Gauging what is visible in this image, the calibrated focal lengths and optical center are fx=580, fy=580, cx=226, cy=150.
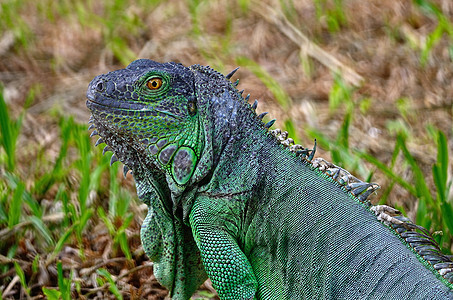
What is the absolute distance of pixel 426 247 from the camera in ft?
8.50

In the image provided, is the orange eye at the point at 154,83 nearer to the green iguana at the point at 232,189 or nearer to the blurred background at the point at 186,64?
the green iguana at the point at 232,189

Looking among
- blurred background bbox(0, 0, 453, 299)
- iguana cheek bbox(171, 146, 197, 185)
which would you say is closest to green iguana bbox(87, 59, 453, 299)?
iguana cheek bbox(171, 146, 197, 185)

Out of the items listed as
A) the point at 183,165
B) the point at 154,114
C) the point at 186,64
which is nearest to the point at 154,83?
the point at 154,114

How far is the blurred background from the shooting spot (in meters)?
4.05

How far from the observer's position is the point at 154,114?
2.92 meters

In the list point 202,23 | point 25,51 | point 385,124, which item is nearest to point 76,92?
point 25,51

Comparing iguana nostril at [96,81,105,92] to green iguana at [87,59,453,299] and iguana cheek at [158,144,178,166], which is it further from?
iguana cheek at [158,144,178,166]

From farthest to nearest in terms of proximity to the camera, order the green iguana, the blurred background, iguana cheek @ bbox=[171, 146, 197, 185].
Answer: the blurred background
iguana cheek @ bbox=[171, 146, 197, 185]
the green iguana

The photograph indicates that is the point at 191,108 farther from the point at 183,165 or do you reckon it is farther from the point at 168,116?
the point at 183,165

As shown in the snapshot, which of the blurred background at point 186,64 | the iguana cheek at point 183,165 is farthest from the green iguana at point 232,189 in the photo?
the blurred background at point 186,64

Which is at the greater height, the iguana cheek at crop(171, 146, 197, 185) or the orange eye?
the orange eye

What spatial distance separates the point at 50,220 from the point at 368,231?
2.56 m

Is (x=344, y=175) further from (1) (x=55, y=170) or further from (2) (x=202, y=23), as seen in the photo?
(2) (x=202, y=23)

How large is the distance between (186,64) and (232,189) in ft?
13.8
